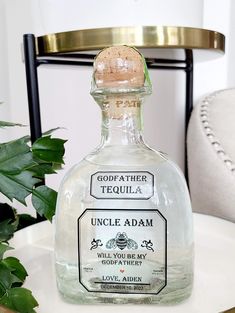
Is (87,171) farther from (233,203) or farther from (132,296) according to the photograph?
(233,203)

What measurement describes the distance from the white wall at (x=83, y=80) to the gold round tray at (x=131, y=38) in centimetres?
3

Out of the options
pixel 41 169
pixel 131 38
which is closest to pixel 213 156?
pixel 131 38

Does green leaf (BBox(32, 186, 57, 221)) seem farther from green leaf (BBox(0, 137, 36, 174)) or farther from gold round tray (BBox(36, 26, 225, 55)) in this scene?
gold round tray (BBox(36, 26, 225, 55))

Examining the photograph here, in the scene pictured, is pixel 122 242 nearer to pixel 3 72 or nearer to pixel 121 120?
pixel 121 120

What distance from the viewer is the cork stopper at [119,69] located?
31 centimetres

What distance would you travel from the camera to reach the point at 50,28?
56cm

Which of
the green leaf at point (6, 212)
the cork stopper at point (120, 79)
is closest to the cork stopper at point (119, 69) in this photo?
the cork stopper at point (120, 79)

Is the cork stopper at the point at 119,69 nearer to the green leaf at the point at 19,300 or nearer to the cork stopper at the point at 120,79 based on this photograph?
the cork stopper at the point at 120,79

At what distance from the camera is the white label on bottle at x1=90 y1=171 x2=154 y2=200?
1.09ft

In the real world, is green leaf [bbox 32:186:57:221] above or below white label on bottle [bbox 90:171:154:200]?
below

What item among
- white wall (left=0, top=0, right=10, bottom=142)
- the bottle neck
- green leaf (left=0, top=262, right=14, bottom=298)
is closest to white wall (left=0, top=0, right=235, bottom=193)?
white wall (left=0, top=0, right=10, bottom=142)

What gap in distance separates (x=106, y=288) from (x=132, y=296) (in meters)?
0.02

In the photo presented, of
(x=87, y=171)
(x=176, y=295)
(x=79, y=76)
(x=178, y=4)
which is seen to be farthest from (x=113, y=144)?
(x=79, y=76)

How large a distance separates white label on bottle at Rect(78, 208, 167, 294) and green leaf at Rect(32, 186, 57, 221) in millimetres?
29
